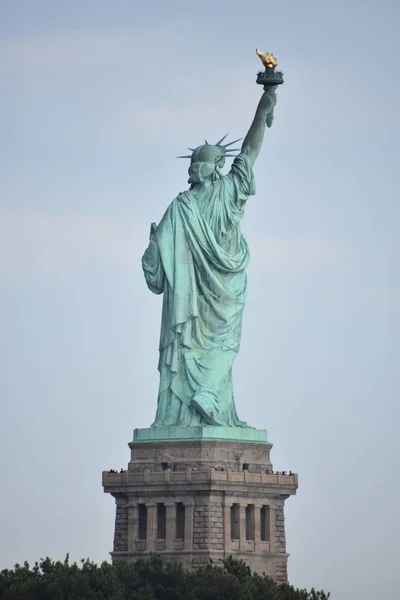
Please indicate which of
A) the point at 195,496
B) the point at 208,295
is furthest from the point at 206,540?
the point at 208,295

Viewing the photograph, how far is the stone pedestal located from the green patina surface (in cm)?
17

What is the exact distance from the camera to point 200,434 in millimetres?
100062

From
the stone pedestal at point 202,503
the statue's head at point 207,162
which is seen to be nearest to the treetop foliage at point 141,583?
the stone pedestal at point 202,503

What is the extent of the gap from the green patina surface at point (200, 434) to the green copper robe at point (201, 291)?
0.38 meters

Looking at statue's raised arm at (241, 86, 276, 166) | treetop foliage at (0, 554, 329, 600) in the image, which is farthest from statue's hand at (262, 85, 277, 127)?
treetop foliage at (0, 554, 329, 600)

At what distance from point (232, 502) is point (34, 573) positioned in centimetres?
677

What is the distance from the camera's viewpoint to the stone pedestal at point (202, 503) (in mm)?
99250

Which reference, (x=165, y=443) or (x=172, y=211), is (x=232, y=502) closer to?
(x=165, y=443)

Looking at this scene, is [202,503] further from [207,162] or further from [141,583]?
[207,162]

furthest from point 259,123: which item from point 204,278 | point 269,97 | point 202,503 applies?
point 202,503

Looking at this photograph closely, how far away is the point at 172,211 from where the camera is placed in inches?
4023

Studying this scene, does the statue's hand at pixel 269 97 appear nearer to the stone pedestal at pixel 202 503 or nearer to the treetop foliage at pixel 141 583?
the stone pedestal at pixel 202 503

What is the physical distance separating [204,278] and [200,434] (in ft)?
17.2

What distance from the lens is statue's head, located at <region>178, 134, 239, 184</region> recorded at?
102 meters
